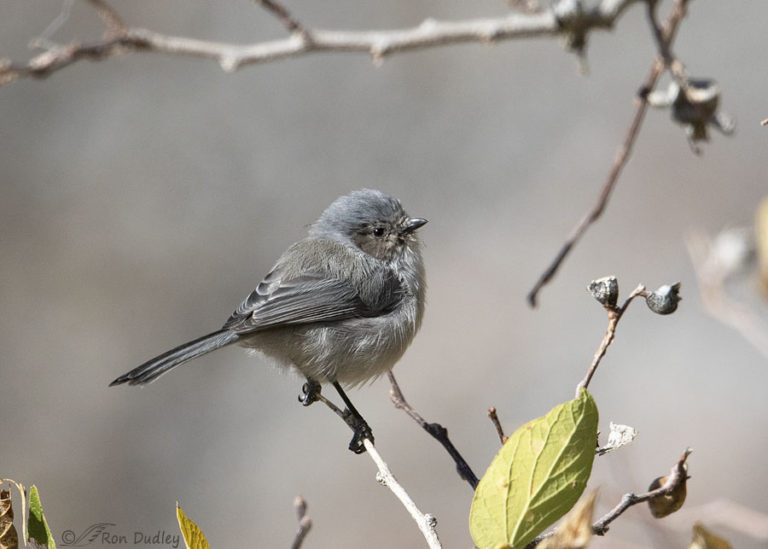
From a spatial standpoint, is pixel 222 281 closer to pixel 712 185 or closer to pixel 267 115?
pixel 267 115

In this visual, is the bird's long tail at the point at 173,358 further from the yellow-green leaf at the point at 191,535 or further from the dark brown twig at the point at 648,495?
the dark brown twig at the point at 648,495

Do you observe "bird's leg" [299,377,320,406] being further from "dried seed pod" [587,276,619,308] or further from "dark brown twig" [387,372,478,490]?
"dried seed pod" [587,276,619,308]

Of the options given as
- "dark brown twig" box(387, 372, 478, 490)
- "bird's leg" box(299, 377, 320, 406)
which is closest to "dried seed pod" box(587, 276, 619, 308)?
"dark brown twig" box(387, 372, 478, 490)

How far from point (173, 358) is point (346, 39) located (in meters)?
1.97

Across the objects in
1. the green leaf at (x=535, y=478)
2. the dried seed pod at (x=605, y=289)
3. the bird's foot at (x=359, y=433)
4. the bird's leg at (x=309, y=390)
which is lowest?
the bird's foot at (x=359, y=433)

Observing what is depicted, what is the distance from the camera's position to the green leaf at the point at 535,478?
1.21m

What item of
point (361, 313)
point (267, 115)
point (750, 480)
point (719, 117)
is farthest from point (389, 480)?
point (267, 115)

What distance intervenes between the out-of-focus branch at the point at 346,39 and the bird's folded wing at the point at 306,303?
1.84 metres

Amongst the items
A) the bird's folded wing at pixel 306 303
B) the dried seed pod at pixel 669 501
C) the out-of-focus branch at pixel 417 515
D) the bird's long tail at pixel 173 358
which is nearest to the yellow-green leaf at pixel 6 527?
the out-of-focus branch at pixel 417 515

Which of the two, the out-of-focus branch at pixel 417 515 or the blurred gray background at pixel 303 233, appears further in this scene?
the blurred gray background at pixel 303 233

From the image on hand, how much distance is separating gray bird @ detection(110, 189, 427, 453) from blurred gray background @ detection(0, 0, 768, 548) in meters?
1.99

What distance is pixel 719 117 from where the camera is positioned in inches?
49.2

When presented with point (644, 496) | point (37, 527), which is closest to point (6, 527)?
point (37, 527)

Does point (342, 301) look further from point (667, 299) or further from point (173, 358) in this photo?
point (667, 299)
